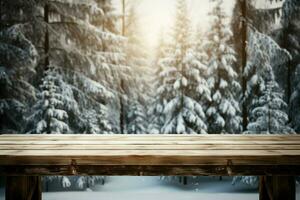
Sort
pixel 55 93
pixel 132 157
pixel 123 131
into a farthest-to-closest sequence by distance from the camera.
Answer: pixel 123 131, pixel 55 93, pixel 132 157

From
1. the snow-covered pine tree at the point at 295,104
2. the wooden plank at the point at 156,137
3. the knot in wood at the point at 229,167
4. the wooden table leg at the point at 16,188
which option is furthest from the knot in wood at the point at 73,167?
the snow-covered pine tree at the point at 295,104

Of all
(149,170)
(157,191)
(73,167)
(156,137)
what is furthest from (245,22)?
(73,167)

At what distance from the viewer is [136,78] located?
54.6 feet

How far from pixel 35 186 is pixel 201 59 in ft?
35.8

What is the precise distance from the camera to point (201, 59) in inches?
575

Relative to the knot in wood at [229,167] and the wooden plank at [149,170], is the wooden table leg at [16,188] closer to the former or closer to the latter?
the wooden plank at [149,170]

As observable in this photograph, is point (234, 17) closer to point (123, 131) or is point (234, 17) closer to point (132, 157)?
point (123, 131)

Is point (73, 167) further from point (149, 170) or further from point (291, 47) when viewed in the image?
point (291, 47)

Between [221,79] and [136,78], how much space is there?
4.07 meters

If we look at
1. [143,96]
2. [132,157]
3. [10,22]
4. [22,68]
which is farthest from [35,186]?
[143,96]

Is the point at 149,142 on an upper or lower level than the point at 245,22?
lower

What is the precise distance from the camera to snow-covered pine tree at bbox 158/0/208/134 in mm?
13758

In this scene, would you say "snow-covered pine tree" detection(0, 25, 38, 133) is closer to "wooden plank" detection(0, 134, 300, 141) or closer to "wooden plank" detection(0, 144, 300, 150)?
"wooden plank" detection(0, 134, 300, 141)

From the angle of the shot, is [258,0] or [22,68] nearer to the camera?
[22,68]
